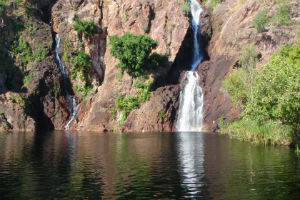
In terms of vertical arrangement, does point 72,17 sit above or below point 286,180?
above

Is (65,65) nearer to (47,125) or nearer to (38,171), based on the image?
(47,125)

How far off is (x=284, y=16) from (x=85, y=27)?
3987 centimetres

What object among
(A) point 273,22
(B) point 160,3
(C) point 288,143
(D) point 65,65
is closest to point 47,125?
(D) point 65,65

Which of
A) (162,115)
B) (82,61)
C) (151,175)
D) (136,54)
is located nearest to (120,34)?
(82,61)

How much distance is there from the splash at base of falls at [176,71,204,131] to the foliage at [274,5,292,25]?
59.3ft

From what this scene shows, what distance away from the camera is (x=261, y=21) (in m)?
70.0

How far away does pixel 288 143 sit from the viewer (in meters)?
35.4

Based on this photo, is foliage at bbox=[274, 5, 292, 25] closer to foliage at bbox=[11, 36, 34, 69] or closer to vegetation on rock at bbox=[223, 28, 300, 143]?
vegetation on rock at bbox=[223, 28, 300, 143]

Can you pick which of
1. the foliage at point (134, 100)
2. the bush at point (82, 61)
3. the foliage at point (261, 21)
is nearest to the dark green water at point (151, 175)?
the foliage at point (134, 100)

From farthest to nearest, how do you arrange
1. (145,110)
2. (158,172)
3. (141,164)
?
1. (145,110)
2. (141,164)
3. (158,172)

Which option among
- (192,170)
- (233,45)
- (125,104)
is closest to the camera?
(192,170)

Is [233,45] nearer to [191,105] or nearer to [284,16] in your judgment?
[284,16]

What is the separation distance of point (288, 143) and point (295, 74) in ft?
25.0

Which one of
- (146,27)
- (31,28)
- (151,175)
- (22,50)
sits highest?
(31,28)
